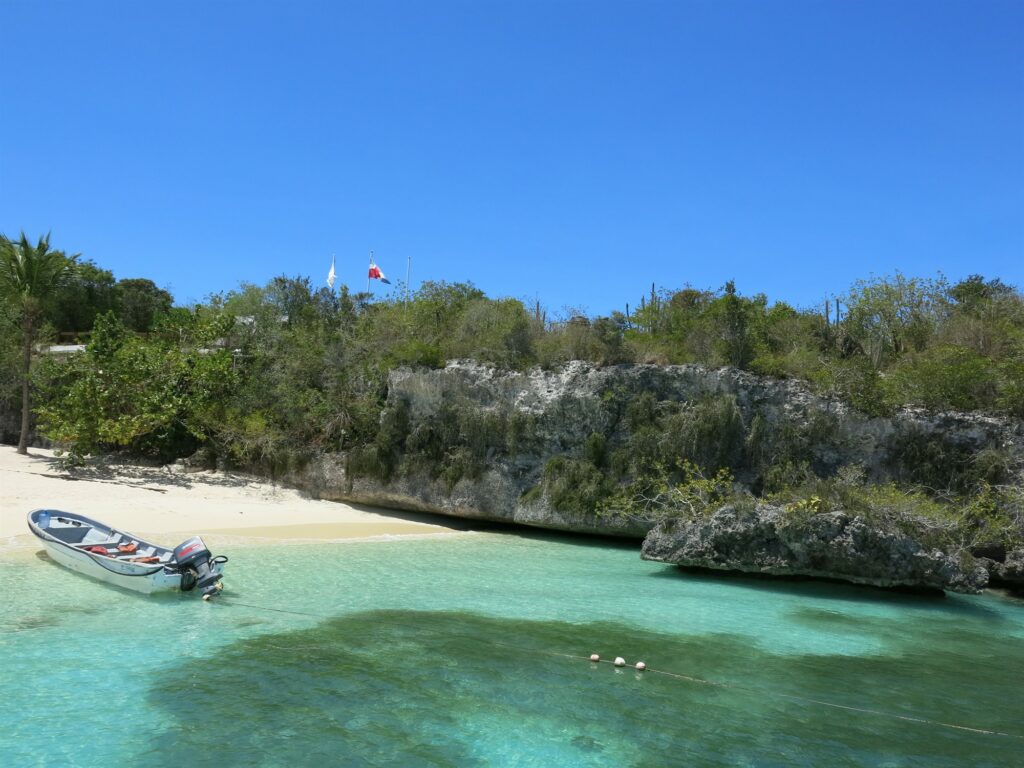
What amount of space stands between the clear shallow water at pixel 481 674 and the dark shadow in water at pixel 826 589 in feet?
0.52

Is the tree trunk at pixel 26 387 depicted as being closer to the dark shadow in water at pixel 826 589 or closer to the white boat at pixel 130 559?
the white boat at pixel 130 559

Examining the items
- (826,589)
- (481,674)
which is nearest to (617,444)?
(826,589)

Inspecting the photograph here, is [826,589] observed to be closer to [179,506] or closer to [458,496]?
[458,496]

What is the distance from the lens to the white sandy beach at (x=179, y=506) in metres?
18.2

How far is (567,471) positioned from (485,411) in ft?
11.4

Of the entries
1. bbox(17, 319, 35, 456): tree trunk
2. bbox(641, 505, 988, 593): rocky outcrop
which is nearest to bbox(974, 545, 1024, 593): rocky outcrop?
bbox(641, 505, 988, 593): rocky outcrop

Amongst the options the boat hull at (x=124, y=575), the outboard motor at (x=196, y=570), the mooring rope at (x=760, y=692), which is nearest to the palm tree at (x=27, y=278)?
the boat hull at (x=124, y=575)

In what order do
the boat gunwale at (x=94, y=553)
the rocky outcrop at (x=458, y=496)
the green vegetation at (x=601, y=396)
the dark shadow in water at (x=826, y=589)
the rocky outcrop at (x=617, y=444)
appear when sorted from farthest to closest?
the rocky outcrop at (x=458, y=496), the green vegetation at (x=601, y=396), the rocky outcrop at (x=617, y=444), the dark shadow in water at (x=826, y=589), the boat gunwale at (x=94, y=553)

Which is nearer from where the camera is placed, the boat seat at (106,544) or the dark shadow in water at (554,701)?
the dark shadow in water at (554,701)

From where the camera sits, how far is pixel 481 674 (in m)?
9.26

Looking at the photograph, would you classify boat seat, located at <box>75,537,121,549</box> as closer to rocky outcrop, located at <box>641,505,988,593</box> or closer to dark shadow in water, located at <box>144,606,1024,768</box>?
dark shadow in water, located at <box>144,606,1024,768</box>

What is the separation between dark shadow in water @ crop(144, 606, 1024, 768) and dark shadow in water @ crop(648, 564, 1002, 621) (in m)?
3.63

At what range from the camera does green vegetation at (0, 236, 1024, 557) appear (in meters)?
19.6

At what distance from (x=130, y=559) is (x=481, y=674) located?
7.45 meters
